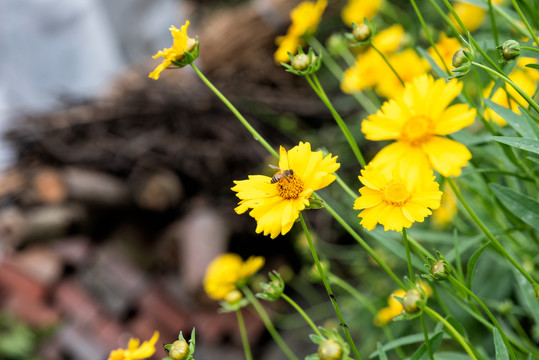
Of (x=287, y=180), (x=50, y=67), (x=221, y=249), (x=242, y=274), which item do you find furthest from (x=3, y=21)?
(x=287, y=180)

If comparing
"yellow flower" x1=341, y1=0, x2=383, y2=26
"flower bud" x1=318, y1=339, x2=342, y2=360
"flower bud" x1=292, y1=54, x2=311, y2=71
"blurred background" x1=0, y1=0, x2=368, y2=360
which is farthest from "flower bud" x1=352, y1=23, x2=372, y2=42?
"blurred background" x1=0, y1=0, x2=368, y2=360

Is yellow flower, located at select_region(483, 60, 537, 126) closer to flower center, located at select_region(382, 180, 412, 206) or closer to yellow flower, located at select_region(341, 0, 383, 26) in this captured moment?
flower center, located at select_region(382, 180, 412, 206)

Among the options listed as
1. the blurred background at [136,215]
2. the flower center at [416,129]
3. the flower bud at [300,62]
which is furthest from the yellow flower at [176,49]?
the blurred background at [136,215]

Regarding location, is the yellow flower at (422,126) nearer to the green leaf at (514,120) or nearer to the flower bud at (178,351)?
the green leaf at (514,120)

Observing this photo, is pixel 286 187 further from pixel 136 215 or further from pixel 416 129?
pixel 136 215

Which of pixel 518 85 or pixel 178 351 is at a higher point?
pixel 178 351

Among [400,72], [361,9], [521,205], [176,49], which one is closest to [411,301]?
[521,205]
